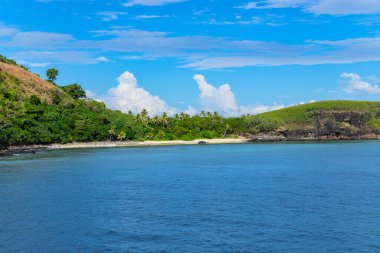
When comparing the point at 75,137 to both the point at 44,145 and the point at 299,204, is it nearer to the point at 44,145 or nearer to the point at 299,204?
the point at 44,145

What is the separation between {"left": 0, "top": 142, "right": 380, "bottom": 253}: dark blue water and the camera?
116ft

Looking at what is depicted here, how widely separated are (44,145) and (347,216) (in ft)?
491

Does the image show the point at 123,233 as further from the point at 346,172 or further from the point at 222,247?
the point at 346,172

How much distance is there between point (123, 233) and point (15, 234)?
9.79 meters

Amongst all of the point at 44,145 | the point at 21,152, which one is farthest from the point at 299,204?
the point at 44,145

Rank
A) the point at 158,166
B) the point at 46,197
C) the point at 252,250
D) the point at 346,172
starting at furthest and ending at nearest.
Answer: the point at 158,166
the point at 346,172
the point at 46,197
the point at 252,250

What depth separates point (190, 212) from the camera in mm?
46875

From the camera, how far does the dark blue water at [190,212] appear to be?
35.3 meters

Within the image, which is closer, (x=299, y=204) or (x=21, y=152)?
(x=299, y=204)

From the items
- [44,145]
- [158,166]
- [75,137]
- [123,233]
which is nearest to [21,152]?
[44,145]

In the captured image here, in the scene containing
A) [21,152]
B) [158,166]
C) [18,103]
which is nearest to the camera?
[158,166]

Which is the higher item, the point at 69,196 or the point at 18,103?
the point at 18,103

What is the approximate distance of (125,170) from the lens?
9106 centimetres

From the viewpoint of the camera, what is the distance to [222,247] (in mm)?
34250
